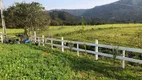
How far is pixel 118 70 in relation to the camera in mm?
14406

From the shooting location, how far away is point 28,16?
44.5 meters

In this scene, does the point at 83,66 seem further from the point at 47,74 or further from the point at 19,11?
the point at 19,11

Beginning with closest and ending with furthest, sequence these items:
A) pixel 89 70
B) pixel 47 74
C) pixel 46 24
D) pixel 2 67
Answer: pixel 47 74 < pixel 2 67 < pixel 89 70 < pixel 46 24

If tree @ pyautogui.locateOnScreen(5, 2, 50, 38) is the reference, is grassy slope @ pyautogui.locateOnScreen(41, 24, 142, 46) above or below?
below

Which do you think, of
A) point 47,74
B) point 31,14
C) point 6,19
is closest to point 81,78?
point 47,74

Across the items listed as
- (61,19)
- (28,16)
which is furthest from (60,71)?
(61,19)

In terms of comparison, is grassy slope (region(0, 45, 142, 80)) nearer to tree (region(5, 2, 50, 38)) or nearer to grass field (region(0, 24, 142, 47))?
grass field (region(0, 24, 142, 47))

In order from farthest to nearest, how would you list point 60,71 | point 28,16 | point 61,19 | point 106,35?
point 61,19
point 28,16
point 106,35
point 60,71

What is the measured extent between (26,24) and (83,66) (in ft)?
102

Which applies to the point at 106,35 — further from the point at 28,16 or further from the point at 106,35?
the point at 28,16

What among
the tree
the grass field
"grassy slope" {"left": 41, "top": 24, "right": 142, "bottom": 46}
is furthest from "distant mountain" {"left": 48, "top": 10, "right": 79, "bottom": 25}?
the tree

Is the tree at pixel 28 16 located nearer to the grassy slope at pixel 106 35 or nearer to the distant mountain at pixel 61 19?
the grassy slope at pixel 106 35

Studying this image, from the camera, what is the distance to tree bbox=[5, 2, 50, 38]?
44750 millimetres

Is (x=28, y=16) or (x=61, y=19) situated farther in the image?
(x=61, y=19)
